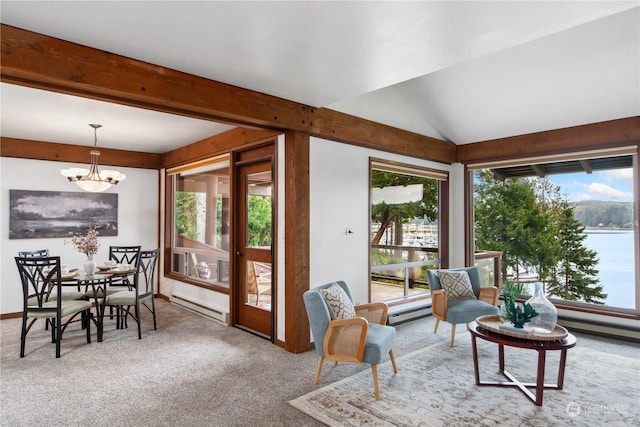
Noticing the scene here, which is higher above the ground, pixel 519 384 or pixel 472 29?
pixel 472 29

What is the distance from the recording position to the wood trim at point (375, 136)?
4.13m

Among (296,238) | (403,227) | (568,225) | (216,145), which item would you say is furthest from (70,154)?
(568,225)

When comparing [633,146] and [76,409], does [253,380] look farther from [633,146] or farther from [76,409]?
[633,146]

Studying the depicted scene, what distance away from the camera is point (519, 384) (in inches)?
119

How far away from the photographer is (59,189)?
225 inches

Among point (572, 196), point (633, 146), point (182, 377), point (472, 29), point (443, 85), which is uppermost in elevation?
point (443, 85)

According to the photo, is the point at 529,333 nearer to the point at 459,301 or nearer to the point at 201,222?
the point at 459,301

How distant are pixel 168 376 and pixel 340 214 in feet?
7.64

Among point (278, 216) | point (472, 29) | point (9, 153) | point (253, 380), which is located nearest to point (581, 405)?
point (253, 380)

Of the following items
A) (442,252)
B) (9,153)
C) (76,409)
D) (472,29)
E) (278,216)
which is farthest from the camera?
(442,252)

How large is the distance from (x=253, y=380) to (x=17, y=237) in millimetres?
4394

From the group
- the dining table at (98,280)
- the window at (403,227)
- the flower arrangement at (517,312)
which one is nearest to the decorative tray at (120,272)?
the dining table at (98,280)

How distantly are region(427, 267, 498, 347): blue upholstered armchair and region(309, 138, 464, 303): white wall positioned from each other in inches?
32.3

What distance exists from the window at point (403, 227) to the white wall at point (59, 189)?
394 centimetres
